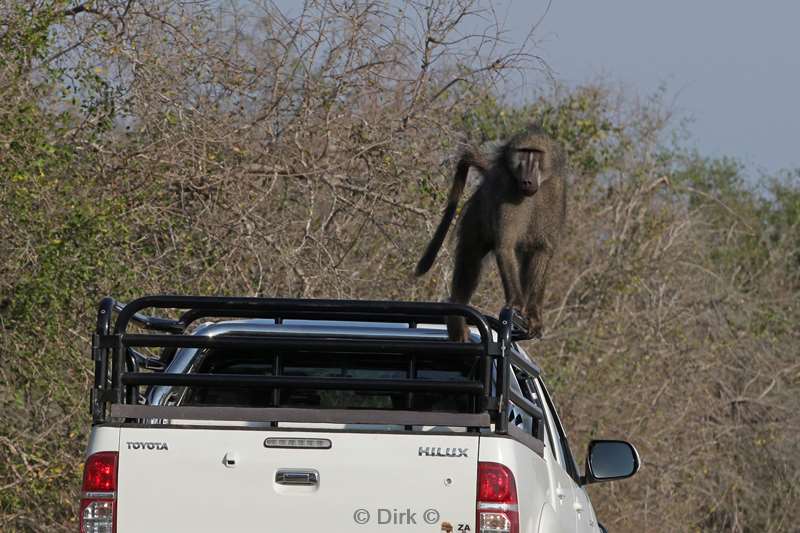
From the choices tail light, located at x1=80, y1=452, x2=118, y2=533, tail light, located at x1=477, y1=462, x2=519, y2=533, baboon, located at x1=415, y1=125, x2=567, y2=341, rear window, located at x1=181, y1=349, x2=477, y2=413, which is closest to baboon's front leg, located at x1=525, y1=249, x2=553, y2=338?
baboon, located at x1=415, y1=125, x2=567, y2=341

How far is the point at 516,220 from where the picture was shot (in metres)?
7.41

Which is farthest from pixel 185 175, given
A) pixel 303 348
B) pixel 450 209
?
pixel 303 348

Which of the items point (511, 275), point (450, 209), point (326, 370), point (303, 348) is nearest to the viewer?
point (303, 348)

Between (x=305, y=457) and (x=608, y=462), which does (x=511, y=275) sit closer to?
(x=608, y=462)

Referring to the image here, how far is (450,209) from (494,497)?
341cm

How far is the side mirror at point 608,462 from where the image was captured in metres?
6.50

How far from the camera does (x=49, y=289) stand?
9.94 m

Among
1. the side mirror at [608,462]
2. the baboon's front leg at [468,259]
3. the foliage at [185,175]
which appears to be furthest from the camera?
the foliage at [185,175]

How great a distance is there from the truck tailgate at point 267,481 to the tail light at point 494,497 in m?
0.12

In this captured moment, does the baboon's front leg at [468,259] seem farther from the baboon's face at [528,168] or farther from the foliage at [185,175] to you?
the foliage at [185,175]

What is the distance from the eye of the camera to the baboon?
7.34 meters

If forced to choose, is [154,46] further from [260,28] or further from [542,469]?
[542,469]

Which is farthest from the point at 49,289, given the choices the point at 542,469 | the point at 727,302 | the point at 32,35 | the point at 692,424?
the point at 727,302

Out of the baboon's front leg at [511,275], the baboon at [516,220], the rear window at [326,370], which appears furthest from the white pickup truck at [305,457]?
the baboon at [516,220]
